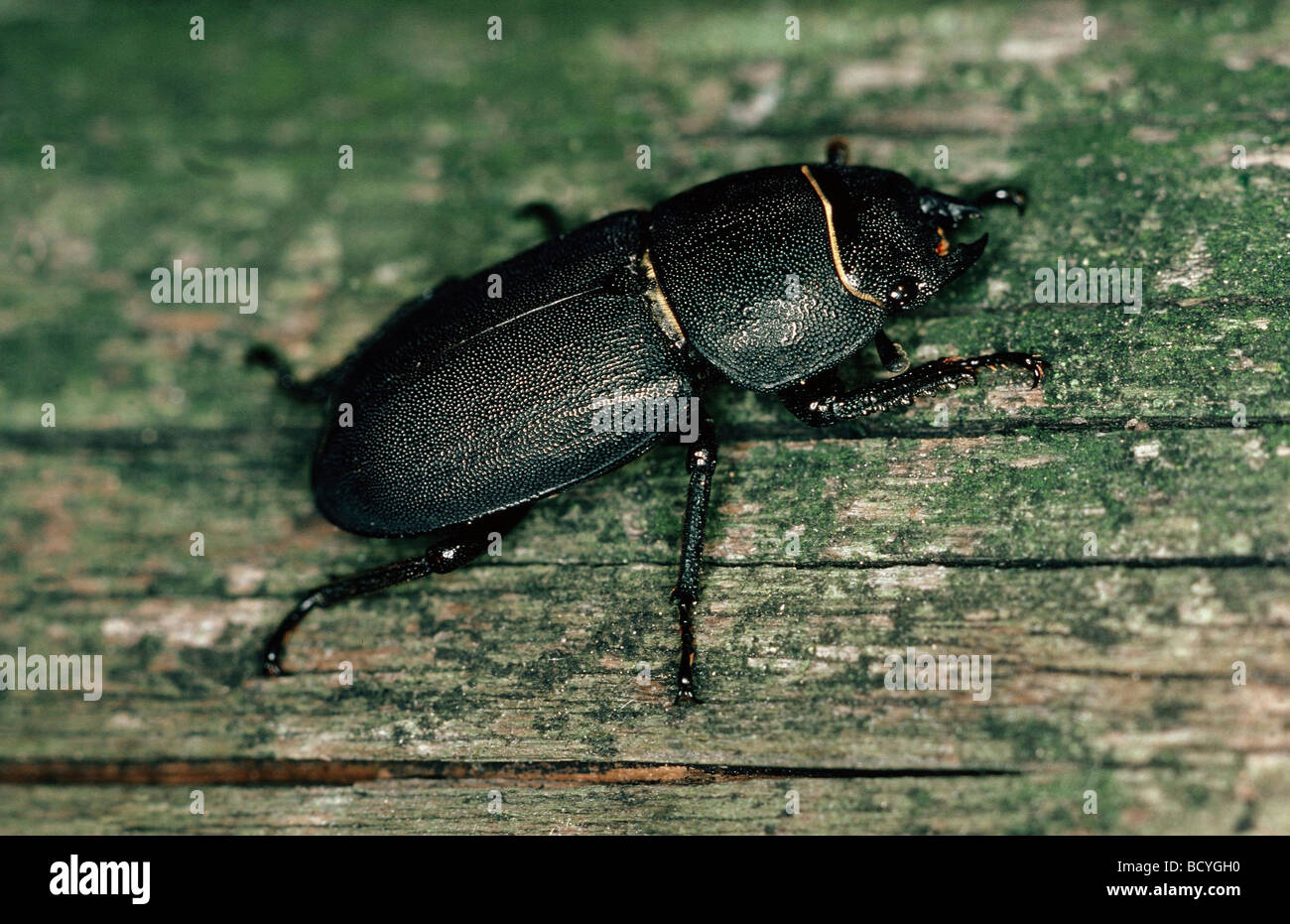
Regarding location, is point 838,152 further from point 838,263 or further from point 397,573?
point 397,573

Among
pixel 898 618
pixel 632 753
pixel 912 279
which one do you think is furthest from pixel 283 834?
pixel 912 279

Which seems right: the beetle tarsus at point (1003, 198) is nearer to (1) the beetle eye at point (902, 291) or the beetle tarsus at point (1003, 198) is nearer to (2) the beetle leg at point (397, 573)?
(1) the beetle eye at point (902, 291)

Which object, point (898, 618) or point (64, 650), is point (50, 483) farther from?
point (898, 618)

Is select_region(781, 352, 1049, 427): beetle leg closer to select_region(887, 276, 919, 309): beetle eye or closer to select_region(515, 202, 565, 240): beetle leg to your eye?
select_region(887, 276, 919, 309): beetle eye

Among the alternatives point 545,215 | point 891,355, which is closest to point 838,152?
point 891,355

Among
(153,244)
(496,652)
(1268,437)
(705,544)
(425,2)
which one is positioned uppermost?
(425,2)

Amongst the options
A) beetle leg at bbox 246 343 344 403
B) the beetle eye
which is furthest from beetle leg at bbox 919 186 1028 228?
beetle leg at bbox 246 343 344 403
